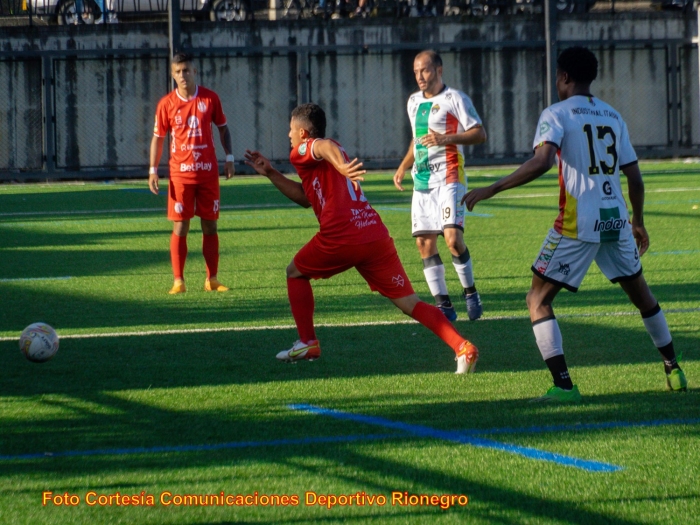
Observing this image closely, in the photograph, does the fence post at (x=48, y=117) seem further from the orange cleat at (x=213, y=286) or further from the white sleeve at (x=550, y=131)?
the white sleeve at (x=550, y=131)

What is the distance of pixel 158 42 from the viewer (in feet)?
86.5

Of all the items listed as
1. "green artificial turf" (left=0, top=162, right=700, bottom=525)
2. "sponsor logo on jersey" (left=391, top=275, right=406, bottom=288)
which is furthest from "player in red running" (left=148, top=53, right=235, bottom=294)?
"sponsor logo on jersey" (left=391, top=275, right=406, bottom=288)

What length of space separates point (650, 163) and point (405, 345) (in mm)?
21350

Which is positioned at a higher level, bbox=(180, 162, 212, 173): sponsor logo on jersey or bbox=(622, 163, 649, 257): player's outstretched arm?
bbox=(180, 162, 212, 173): sponsor logo on jersey

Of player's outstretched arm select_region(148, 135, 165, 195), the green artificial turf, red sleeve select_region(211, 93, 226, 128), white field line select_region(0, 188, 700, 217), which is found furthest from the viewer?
white field line select_region(0, 188, 700, 217)

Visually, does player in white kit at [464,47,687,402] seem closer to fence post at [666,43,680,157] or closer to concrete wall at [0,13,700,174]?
concrete wall at [0,13,700,174]

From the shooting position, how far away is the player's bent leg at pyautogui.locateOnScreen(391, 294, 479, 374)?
6.42 metres

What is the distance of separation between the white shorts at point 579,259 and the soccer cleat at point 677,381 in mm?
612

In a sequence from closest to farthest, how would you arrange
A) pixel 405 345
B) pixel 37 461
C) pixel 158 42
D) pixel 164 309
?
pixel 37 461 < pixel 405 345 < pixel 164 309 < pixel 158 42

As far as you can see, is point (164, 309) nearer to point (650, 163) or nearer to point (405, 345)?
point (405, 345)

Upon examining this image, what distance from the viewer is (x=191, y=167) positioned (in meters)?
10.2

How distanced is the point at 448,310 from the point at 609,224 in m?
3.06

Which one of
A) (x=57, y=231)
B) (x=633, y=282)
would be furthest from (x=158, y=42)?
(x=633, y=282)

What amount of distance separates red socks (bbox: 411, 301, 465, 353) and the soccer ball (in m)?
2.28
